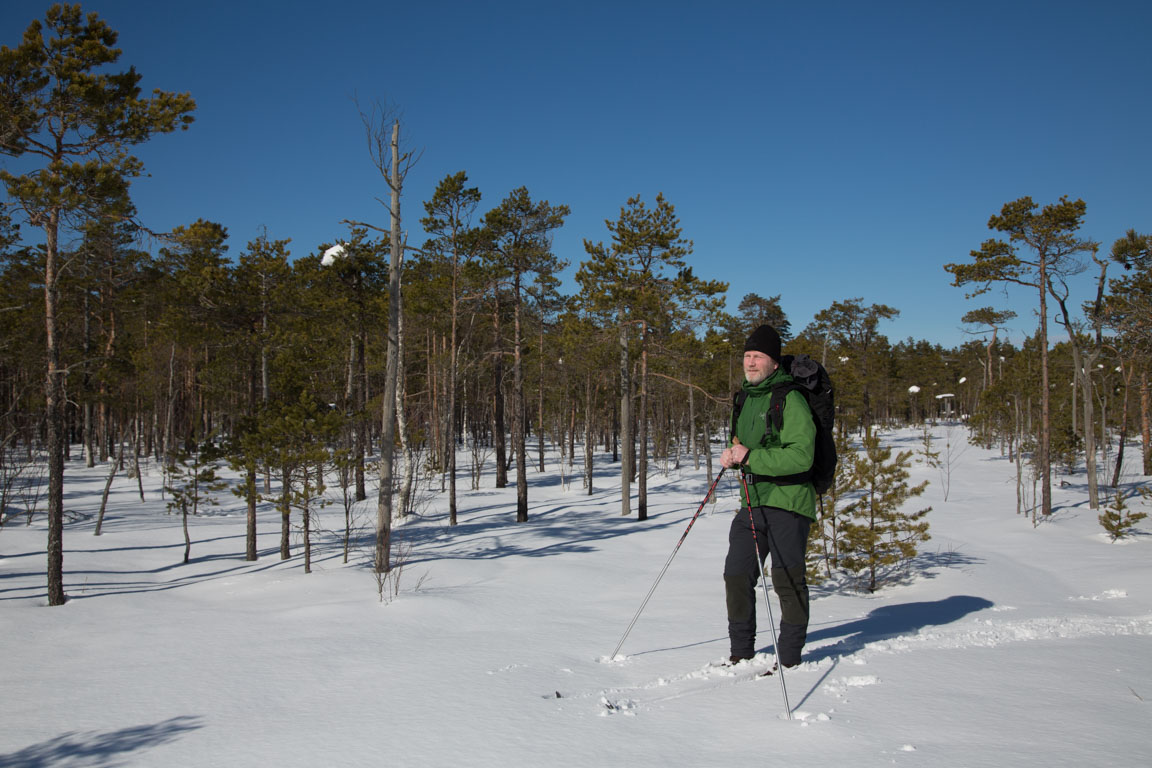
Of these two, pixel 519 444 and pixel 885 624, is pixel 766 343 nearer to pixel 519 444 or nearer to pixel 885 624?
pixel 885 624

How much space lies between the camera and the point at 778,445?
13.1ft

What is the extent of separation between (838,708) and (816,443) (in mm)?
1525

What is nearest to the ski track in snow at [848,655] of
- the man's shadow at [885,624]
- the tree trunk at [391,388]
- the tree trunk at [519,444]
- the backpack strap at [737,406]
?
the man's shadow at [885,624]

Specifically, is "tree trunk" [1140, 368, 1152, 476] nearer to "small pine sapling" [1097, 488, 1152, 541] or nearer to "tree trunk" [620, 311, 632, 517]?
"small pine sapling" [1097, 488, 1152, 541]

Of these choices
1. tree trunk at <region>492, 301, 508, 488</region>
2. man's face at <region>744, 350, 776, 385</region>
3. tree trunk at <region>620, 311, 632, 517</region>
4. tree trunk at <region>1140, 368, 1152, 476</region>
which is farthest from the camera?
tree trunk at <region>1140, 368, 1152, 476</region>

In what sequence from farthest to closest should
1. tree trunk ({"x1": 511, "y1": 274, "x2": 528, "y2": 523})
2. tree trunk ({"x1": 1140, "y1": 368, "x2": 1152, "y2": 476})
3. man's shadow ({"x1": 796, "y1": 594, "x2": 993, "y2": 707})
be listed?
tree trunk ({"x1": 1140, "y1": 368, "x2": 1152, "y2": 476}) < tree trunk ({"x1": 511, "y1": 274, "x2": 528, "y2": 523}) < man's shadow ({"x1": 796, "y1": 594, "x2": 993, "y2": 707})

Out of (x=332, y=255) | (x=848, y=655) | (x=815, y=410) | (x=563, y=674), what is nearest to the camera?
(x=815, y=410)

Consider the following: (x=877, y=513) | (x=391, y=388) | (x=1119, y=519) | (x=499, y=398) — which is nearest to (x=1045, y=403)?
(x=1119, y=519)

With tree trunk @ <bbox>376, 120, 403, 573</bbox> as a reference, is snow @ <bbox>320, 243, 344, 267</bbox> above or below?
above

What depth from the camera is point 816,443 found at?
3982mm

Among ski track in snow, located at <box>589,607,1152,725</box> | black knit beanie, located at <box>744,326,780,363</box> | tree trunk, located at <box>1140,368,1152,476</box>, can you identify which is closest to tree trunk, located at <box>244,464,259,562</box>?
ski track in snow, located at <box>589,607,1152,725</box>

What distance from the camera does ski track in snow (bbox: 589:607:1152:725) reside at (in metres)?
3.73

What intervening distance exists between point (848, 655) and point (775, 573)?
1106mm

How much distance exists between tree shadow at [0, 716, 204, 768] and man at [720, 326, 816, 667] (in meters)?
3.62
